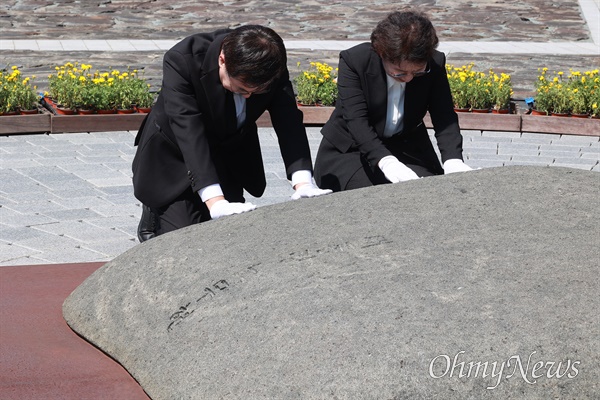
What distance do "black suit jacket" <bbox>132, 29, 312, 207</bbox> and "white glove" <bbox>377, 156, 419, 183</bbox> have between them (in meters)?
0.35

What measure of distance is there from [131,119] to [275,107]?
4.66m

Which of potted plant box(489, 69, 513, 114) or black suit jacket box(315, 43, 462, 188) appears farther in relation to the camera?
potted plant box(489, 69, 513, 114)

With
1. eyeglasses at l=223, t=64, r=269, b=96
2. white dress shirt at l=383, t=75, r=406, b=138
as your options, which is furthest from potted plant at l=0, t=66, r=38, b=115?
eyeglasses at l=223, t=64, r=269, b=96

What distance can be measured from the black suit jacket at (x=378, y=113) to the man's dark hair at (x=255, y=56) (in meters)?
0.89

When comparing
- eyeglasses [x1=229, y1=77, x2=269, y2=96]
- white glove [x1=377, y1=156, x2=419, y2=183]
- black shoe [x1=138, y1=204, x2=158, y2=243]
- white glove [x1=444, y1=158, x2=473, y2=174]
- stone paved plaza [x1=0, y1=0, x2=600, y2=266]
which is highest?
eyeglasses [x1=229, y1=77, x2=269, y2=96]

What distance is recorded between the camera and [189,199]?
176 inches

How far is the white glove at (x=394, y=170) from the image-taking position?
14.0ft

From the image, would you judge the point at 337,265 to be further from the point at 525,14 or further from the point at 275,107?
the point at 525,14

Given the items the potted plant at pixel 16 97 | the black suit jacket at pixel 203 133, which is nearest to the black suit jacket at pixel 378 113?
the black suit jacket at pixel 203 133

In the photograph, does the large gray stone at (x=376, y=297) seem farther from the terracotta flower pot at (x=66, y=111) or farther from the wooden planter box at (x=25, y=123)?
the terracotta flower pot at (x=66, y=111)

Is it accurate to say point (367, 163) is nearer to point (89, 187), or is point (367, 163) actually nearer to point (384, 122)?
point (384, 122)

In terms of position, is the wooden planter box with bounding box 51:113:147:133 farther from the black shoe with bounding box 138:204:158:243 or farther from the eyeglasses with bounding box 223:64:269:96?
the eyeglasses with bounding box 223:64:269:96

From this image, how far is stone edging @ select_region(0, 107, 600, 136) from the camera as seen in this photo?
27.6 ft

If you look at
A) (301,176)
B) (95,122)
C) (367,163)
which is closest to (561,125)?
(95,122)
